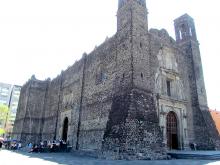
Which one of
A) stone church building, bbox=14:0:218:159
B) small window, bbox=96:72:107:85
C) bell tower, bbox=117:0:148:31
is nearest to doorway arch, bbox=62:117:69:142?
stone church building, bbox=14:0:218:159

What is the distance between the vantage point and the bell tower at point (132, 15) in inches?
590

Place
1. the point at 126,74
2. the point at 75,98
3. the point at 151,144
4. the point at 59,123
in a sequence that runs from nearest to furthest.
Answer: the point at 151,144 < the point at 126,74 < the point at 75,98 < the point at 59,123

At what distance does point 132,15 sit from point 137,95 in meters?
6.21

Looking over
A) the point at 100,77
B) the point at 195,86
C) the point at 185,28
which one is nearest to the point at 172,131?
the point at 195,86

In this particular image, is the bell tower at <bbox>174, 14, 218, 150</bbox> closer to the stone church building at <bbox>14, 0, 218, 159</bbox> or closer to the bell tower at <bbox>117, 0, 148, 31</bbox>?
the stone church building at <bbox>14, 0, 218, 159</bbox>

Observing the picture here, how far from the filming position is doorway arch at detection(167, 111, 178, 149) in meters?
15.8

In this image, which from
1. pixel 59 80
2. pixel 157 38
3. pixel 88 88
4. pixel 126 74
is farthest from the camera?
pixel 59 80

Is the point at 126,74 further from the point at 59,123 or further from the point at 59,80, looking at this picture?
the point at 59,80

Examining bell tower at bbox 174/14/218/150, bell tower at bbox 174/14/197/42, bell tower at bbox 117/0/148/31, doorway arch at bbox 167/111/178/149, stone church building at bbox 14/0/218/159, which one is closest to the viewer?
stone church building at bbox 14/0/218/159

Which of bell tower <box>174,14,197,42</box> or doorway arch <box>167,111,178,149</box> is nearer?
doorway arch <box>167,111,178,149</box>

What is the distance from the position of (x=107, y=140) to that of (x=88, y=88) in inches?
306

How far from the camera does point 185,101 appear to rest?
1744 cm

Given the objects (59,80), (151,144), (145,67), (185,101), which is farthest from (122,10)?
(59,80)

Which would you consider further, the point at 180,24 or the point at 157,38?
the point at 180,24
